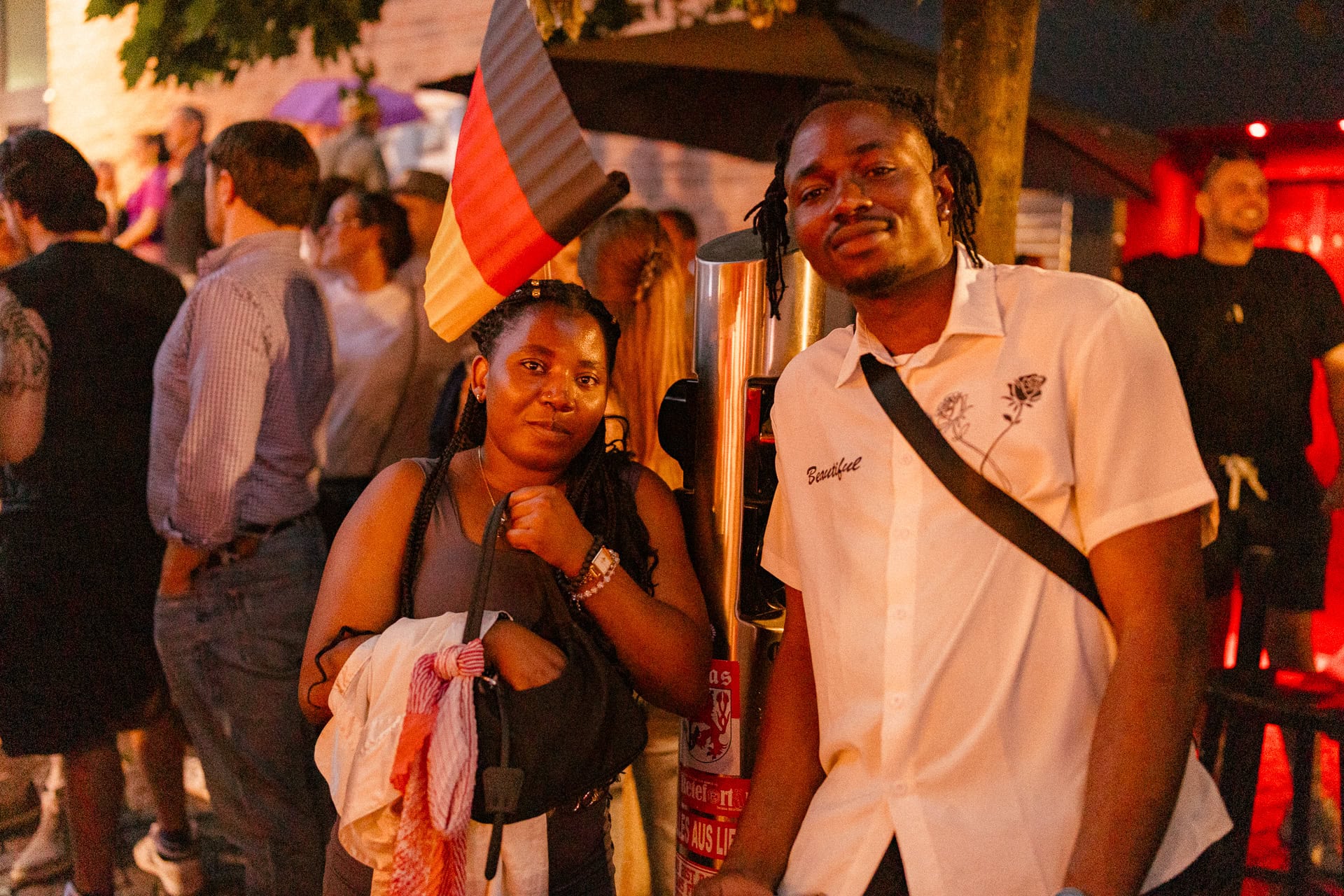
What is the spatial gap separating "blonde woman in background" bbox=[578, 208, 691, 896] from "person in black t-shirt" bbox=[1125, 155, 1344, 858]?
2.27 m

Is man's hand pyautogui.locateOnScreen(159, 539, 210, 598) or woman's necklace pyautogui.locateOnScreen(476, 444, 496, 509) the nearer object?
woman's necklace pyautogui.locateOnScreen(476, 444, 496, 509)

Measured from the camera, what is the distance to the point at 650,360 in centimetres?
339

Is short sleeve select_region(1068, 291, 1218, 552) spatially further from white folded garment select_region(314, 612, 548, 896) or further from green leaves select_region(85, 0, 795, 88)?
green leaves select_region(85, 0, 795, 88)

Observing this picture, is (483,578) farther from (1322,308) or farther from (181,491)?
(1322,308)

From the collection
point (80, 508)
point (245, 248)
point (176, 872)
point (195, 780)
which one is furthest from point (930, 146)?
point (195, 780)

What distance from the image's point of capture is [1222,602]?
5.00m

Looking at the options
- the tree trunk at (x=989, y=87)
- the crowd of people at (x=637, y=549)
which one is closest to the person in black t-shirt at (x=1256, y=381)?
the crowd of people at (x=637, y=549)

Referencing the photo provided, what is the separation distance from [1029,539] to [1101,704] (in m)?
0.27

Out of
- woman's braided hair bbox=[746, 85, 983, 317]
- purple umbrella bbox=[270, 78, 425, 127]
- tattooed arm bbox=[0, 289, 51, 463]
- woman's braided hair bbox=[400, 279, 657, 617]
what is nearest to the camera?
woman's braided hair bbox=[746, 85, 983, 317]

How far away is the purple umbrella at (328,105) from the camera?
28.6ft

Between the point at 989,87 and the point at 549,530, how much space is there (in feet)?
6.91

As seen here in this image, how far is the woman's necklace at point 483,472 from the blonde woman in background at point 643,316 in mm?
867

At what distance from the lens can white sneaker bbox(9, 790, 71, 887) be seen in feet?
14.9

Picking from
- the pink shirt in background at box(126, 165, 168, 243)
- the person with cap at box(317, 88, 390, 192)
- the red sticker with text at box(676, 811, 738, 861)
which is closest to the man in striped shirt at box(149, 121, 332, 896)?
the red sticker with text at box(676, 811, 738, 861)
